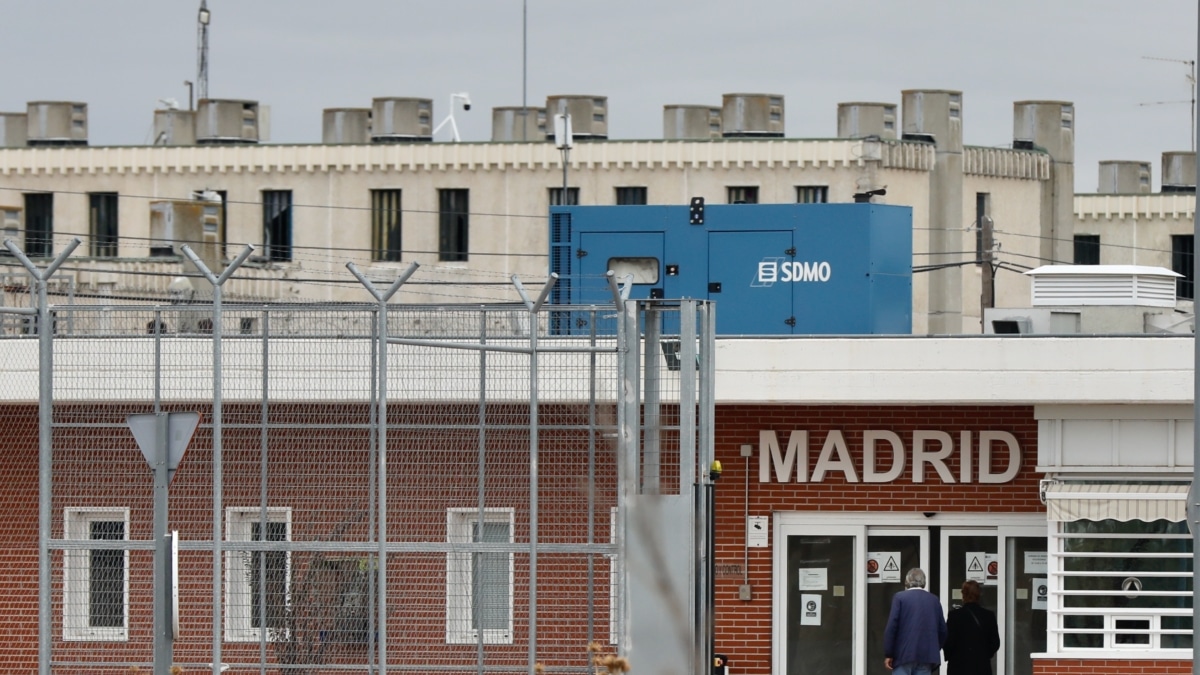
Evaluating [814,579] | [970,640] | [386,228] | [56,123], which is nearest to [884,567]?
[814,579]

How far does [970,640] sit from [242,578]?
654 centimetres

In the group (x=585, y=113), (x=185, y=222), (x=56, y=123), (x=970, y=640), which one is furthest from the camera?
(x=56, y=123)

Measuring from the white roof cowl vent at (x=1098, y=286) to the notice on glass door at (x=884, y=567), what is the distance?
3062 mm

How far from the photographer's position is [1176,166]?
7162 centimetres

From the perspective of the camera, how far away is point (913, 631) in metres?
17.2

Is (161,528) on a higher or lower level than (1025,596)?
higher

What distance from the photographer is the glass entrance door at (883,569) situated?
63.7 feet

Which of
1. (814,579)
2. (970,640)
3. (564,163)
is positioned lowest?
(970,640)

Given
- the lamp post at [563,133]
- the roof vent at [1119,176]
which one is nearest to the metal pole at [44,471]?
the lamp post at [563,133]

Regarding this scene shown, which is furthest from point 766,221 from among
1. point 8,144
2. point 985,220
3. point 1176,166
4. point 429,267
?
point 1176,166

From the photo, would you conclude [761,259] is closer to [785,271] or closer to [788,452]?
[785,271]

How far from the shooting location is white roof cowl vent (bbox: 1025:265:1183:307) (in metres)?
20.3

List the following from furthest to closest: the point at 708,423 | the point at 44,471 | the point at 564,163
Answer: the point at 564,163
the point at 44,471
the point at 708,423

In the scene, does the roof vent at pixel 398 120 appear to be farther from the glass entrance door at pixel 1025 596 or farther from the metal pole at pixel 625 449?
the metal pole at pixel 625 449
